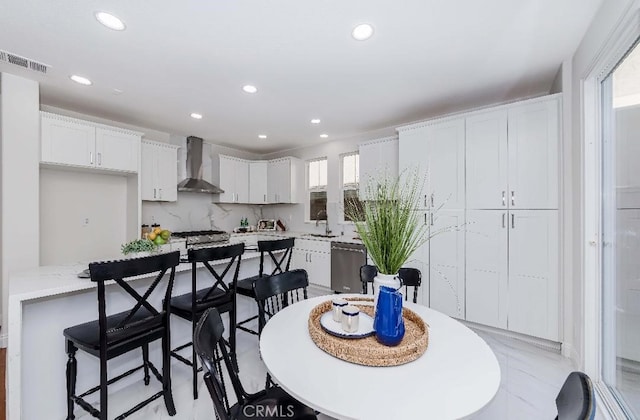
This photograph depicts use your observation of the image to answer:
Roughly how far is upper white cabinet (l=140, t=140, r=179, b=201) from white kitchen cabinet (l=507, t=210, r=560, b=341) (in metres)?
4.68

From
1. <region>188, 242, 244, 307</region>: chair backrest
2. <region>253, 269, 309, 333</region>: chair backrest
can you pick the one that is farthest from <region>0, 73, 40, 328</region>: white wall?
<region>253, 269, 309, 333</region>: chair backrest

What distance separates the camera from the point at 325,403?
2.96 ft

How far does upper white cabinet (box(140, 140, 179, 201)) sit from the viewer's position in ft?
13.6

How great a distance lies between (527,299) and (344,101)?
2.89 metres

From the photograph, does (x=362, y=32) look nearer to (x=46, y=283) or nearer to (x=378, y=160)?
(x=378, y=160)

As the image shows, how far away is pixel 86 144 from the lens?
11.2ft

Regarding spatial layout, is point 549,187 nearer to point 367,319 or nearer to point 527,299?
point 527,299

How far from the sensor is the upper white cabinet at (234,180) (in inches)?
205

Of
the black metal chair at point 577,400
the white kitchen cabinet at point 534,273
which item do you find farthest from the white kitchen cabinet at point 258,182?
the black metal chair at point 577,400

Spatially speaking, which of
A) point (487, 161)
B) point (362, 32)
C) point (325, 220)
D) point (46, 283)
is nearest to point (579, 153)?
point (487, 161)

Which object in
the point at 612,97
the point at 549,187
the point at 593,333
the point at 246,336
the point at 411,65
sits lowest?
the point at 246,336

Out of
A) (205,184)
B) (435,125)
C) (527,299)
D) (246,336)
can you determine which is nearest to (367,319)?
(246,336)

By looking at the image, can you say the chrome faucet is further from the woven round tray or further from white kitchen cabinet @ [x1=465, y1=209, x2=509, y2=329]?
the woven round tray

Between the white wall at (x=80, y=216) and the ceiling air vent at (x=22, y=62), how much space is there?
4.74ft
